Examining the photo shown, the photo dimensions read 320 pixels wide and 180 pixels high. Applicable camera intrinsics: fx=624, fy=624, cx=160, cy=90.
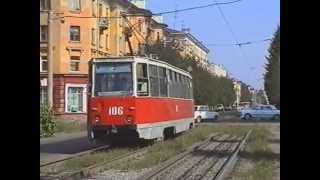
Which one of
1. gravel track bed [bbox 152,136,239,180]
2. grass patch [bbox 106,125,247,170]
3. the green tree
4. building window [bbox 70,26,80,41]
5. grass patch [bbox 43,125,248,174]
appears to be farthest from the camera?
building window [bbox 70,26,80,41]

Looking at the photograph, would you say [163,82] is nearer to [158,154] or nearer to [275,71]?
[158,154]

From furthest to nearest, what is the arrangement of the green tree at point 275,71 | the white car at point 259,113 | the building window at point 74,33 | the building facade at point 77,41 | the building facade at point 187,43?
the white car at point 259,113 < the building window at point 74,33 < the building facade at point 77,41 < the building facade at point 187,43 < the green tree at point 275,71

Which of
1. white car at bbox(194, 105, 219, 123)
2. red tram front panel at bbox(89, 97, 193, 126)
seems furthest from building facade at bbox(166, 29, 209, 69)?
red tram front panel at bbox(89, 97, 193, 126)

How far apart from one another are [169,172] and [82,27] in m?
43.7

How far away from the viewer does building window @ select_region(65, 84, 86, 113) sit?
2165 inches

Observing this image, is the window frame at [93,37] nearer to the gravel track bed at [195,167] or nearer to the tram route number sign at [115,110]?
the gravel track bed at [195,167]

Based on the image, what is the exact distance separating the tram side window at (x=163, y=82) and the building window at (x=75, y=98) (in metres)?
31.7

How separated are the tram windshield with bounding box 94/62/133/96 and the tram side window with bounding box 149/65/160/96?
119cm

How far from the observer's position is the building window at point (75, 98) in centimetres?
5500

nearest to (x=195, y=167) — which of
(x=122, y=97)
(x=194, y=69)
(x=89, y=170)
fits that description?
(x=89, y=170)

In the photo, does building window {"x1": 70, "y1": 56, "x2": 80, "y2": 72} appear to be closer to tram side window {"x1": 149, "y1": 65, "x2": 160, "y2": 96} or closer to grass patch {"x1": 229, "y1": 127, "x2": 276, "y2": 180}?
grass patch {"x1": 229, "y1": 127, "x2": 276, "y2": 180}

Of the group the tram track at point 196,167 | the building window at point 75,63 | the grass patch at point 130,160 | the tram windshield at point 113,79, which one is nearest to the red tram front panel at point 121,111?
the tram windshield at point 113,79
